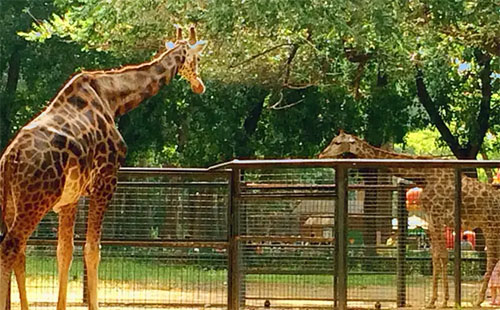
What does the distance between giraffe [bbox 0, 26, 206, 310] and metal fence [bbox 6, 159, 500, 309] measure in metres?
1.25

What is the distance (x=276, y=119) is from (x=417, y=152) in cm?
1094

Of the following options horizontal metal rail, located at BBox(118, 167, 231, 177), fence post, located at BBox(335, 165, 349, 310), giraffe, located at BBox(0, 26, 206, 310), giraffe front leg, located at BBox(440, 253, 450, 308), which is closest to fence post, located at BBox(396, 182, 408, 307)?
giraffe front leg, located at BBox(440, 253, 450, 308)

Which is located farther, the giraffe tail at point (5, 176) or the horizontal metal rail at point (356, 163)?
the horizontal metal rail at point (356, 163)

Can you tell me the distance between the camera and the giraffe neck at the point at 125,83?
27.2 feet

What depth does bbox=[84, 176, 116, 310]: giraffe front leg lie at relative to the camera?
8.14 m

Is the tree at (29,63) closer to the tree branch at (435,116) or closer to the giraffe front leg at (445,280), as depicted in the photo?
the tree branch at (435,116)

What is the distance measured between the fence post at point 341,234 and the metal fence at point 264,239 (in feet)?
0.04

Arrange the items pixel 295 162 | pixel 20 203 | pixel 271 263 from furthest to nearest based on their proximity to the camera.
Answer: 1. pixel 271 263
2. pixel 295 162
3. pixel 20 203

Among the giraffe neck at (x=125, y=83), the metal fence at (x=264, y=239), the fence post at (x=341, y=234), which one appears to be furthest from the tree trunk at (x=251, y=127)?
the fence post at (x=341, y=234)

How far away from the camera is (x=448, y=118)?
71.7ft

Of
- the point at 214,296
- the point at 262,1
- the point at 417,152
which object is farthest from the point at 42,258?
the point at 417,152

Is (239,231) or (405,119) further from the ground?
(405,119)

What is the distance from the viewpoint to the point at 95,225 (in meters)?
8.16

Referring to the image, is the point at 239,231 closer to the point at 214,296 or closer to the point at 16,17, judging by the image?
the point at 214,296
